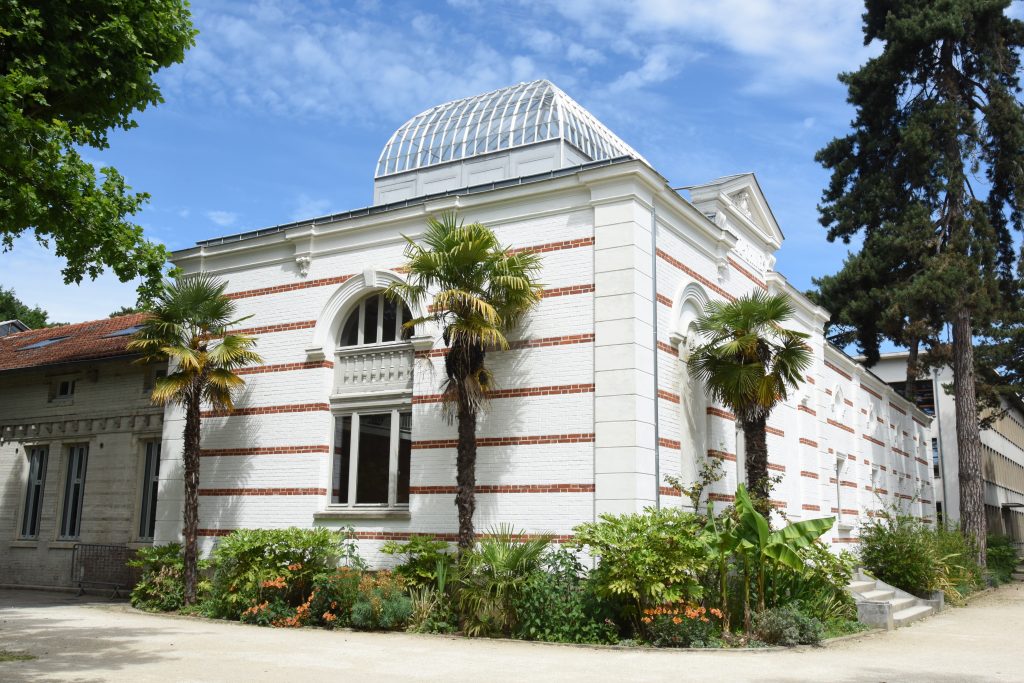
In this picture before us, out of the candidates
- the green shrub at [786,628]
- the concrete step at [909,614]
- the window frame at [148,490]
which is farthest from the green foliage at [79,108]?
the concrete step at [909,614]

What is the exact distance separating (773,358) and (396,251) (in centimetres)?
731

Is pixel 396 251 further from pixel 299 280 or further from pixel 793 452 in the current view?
pixel 793 452

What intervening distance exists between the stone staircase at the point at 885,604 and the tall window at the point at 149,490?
15384 mm

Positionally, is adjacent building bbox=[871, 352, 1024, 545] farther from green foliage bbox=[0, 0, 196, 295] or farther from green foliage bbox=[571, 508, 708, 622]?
green foliage bbox=[0, 0, 196, 295]

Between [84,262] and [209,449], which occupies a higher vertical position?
[84,262]

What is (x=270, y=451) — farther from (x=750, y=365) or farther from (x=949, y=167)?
(x=949, y=167)

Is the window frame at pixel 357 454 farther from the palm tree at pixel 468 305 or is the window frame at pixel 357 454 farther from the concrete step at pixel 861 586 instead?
the concrete step at pixel 861 586

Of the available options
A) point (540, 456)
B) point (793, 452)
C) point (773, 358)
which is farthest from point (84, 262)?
point (793, 452)

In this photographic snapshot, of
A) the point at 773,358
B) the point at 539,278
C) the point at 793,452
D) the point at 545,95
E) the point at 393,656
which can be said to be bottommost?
the point at 393,656

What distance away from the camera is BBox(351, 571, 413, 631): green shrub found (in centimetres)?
1359

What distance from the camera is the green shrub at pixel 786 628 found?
1242 cm

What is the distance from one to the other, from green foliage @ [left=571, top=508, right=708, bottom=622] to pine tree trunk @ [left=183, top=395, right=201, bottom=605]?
8.00m

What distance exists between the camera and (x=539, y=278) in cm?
1517

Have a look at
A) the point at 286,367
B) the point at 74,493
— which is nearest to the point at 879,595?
the point at 286,367
